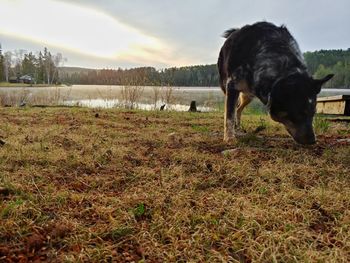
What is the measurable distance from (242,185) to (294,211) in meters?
0.66

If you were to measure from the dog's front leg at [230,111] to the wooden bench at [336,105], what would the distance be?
416cm

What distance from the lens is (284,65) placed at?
4.09m

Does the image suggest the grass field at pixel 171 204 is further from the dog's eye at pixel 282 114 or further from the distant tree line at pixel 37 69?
the distant tree line at pixel 37 69

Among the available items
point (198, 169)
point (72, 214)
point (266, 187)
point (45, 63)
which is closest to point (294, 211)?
point (266, 187)

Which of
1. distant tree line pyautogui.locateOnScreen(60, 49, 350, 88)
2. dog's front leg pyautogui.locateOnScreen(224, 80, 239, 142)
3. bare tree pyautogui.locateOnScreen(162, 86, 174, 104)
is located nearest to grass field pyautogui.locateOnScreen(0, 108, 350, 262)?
dog's front leg pyautogui.locateOnScreen(224, 80, 239, 142)

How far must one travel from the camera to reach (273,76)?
4.05 metres

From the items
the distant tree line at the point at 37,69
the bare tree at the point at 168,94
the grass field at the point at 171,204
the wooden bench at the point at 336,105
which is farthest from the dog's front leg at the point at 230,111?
the distant tree line at the point at 37,69

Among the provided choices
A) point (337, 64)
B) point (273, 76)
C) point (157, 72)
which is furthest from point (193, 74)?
point (273, 76)

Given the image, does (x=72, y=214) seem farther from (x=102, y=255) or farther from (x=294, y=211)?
(x=294, y=211)

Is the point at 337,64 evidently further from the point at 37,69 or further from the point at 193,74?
the point at 37,69

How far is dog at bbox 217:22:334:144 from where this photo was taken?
380 centimetres

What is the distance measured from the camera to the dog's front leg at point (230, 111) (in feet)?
15.7

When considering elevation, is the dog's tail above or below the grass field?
above

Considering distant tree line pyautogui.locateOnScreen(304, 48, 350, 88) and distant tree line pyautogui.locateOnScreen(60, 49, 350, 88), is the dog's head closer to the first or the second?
distant tree line pyautogui.locateOnScreen(60, 49, 350, 88)
